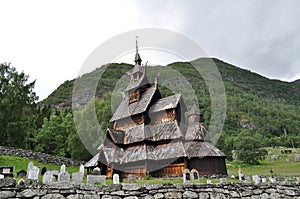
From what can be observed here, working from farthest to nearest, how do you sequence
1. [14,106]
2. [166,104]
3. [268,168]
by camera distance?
[268,168]
[14,106]
[166,104]

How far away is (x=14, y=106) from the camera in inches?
1519

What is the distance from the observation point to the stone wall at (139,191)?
24.6 feet

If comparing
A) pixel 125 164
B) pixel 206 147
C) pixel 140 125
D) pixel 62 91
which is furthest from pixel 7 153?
pixel 62 91

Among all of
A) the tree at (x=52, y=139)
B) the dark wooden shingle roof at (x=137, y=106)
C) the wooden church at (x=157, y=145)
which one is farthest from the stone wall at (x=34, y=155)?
the tree at (x=52, y=139)

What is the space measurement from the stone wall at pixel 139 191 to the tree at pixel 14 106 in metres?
33.5

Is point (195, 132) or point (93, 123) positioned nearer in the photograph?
point (195, 132)

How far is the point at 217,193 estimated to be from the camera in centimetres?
1034

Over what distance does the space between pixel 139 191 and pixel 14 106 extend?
120ft

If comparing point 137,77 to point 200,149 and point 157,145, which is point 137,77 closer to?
point 157,145

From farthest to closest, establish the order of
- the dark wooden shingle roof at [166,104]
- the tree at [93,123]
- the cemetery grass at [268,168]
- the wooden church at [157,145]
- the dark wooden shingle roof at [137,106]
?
1. the tree at [93,123]
2. the cemetery grass at [268,168]
3. the dark wooden shingle roof at [137,106]
4. the dark wooden shingle roof at [166,104]
5. the wooden church at [157,145]

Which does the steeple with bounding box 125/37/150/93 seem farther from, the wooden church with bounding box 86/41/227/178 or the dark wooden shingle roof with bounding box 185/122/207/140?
the dark wooden shingle roof with bounding box 185/122/207/140

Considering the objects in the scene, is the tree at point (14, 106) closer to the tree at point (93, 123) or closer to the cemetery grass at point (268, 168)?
the tree at point (93, 123)

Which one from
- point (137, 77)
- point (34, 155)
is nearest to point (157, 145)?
point (137, 77)

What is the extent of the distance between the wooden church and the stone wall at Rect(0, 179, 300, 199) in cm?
1175
